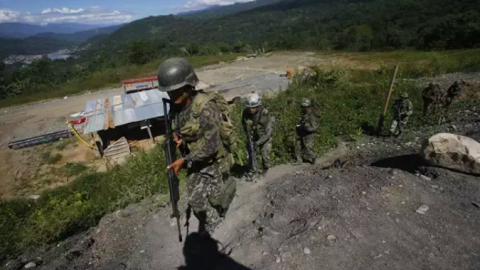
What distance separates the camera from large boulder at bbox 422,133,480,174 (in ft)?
15.2

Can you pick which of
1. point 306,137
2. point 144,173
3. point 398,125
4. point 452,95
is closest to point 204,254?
point 144,173

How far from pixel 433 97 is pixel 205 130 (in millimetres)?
7402

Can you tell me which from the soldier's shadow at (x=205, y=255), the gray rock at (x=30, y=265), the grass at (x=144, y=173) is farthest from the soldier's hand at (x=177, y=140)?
the gray rock at (x=30, y=265)

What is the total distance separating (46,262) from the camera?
4.24m

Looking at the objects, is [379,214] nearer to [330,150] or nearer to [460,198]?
[460,198]

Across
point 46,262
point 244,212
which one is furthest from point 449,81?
point 46,262

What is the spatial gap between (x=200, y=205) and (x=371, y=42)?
51.8 meters

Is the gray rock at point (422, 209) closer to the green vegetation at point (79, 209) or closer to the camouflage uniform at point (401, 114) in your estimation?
the camouflage uniform at point (401, 114)

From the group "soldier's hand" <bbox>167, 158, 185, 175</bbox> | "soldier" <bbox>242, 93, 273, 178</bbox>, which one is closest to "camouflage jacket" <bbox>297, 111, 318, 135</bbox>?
"soldier" <bbox>242, 93, 273, 178</bbox>

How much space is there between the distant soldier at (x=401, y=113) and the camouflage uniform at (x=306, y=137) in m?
2.39

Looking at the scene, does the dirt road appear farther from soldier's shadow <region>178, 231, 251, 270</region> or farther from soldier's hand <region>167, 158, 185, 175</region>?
soldier's hand <region>167, 158, 185, 175</region>

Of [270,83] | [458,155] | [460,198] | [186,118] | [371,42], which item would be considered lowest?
[371,42]

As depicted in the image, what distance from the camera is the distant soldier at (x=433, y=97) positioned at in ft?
25.6

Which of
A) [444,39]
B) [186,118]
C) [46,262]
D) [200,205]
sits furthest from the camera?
[444,39]
